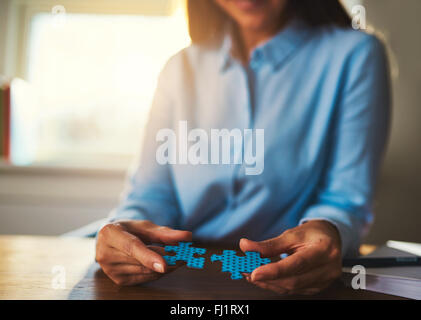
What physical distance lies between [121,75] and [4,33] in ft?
1.47

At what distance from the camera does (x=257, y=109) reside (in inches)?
22.3

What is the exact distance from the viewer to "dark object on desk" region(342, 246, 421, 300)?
0.35 metres

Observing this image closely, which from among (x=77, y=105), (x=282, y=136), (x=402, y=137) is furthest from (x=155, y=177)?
(x=402, y=137)

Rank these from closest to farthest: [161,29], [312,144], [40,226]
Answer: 1. [312,144]
2. [40,226]
3. [161,29]

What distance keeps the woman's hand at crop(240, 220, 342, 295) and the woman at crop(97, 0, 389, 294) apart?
0.08m

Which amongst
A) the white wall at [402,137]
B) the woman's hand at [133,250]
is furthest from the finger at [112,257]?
the white wall at [402,137]

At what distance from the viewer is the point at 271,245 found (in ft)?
1.05

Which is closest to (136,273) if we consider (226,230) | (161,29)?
(226,230)

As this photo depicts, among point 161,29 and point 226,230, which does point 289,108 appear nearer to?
point 226,230

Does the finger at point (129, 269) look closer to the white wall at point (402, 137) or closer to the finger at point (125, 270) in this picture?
the finger at point (125, 270)

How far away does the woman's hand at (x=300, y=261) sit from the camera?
0.31 metres
